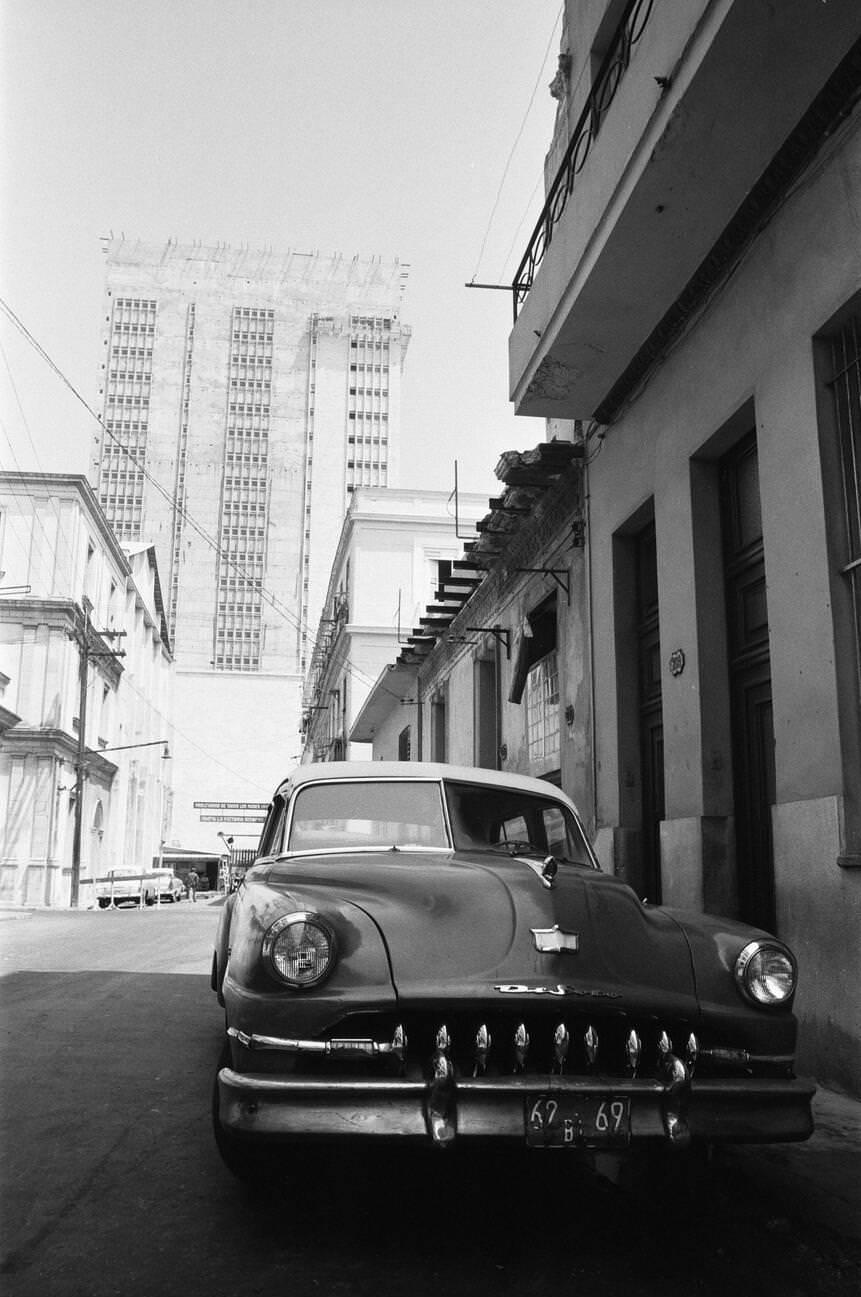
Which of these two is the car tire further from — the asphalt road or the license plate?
the license plate

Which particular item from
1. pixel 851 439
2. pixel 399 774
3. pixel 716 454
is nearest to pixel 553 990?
pixel 399 774

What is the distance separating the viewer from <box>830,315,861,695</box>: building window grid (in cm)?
578

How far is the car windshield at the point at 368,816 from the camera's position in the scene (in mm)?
4684

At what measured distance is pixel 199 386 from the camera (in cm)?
10119

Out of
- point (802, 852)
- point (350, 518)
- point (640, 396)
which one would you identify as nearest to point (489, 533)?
point (640, 396)

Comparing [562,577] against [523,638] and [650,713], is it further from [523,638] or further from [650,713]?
[650,713]

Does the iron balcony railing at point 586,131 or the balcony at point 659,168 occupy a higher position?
the iron balcony railing at point 586,131

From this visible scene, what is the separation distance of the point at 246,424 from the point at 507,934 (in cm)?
10176

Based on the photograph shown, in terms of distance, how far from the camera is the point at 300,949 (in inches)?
125

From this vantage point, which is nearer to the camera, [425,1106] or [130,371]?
[425,1106]

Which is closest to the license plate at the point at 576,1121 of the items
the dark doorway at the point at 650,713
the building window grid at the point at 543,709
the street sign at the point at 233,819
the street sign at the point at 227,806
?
the dark doorway at the point at 650,713

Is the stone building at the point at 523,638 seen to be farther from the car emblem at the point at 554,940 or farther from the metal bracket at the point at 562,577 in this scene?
the car emblem at the point at 554,940

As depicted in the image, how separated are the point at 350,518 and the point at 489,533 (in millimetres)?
24140

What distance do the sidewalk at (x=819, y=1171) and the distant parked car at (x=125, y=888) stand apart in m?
32.4
